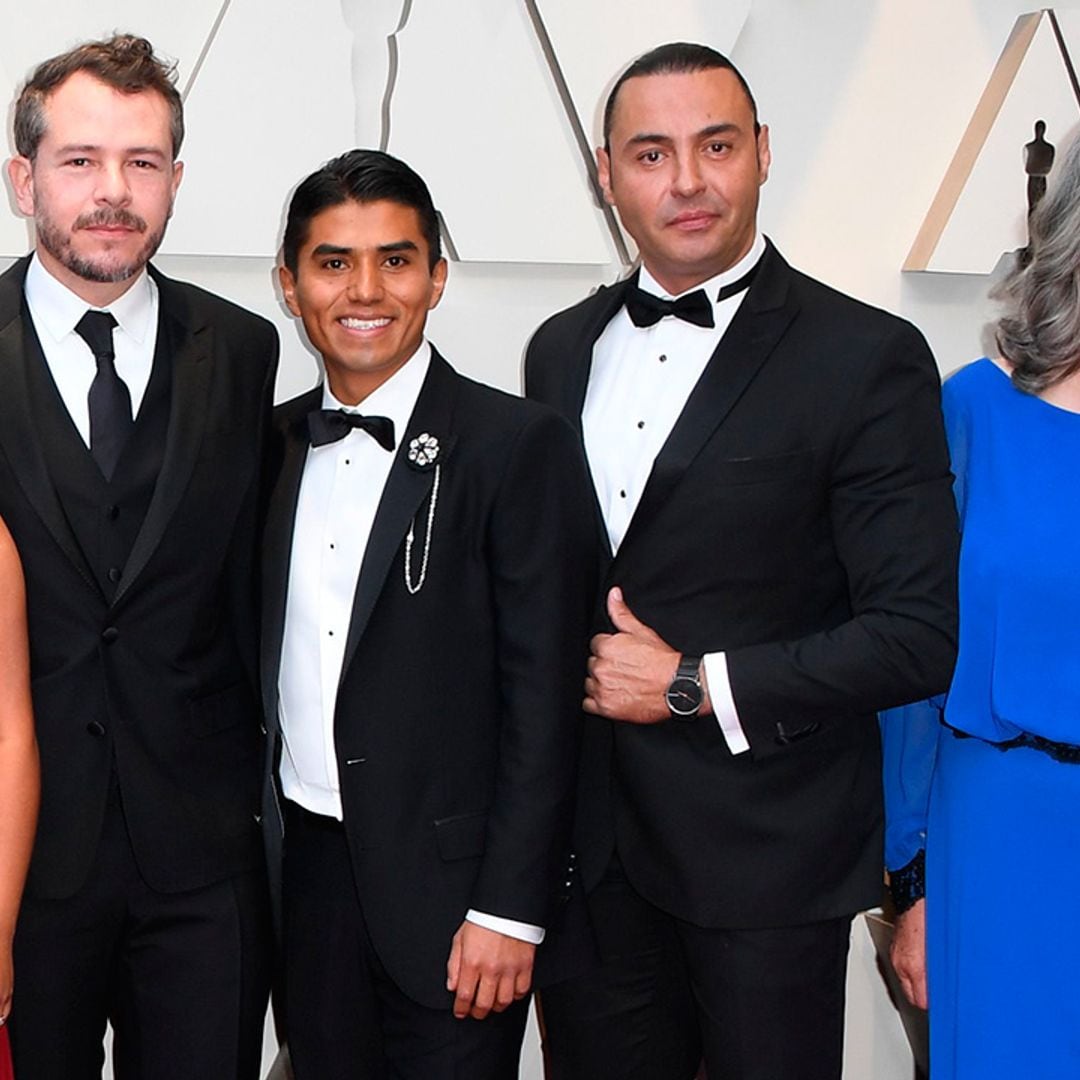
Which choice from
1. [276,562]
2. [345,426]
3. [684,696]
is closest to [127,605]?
[276,562]

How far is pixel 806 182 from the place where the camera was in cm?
270

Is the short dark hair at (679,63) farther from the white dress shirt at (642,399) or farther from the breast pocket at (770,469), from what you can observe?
the breast pocket at (770,469)

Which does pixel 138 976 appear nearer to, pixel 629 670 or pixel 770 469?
pixel 629 670

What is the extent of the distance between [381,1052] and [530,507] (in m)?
0.74

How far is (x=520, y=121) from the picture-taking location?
8.40 feet

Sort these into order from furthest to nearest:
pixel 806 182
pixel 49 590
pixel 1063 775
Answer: pixel 806 182
pixel 49 590
pixel 1063 775

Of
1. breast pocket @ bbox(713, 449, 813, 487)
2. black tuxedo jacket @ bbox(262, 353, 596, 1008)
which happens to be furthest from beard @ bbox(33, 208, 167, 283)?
breast pocket @ bbox(713, 449, 813, 487)

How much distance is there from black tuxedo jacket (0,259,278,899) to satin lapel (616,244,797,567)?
0.54 meters

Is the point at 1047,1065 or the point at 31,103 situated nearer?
the point at 1047,1065

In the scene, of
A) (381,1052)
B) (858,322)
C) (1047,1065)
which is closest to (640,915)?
(381,1052)

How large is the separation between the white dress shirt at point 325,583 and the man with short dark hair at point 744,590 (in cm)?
25

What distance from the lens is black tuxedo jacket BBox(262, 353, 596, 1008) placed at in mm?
1817

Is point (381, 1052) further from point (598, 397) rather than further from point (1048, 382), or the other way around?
point (1048, 382)

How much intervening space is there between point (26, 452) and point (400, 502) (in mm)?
466
